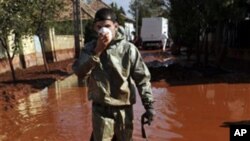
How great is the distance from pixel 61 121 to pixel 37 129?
2.60 feet

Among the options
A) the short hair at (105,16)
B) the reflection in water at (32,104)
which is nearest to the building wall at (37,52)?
the reflection in water at (32,104)

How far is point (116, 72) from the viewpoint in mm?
4645

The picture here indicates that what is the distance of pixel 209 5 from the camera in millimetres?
17859

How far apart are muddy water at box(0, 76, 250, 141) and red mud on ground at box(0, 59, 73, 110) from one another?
0.41 metres

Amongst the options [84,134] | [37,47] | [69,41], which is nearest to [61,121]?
[84,134]

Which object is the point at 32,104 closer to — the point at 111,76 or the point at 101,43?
the point at 111,76

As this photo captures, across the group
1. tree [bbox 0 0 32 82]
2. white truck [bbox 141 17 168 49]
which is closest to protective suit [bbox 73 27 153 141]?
tree [bbox 0 0 32 82]

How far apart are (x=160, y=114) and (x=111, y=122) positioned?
227 inches

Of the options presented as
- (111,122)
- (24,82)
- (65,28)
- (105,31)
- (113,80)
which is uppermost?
(105,31)

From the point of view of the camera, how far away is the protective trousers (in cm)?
470

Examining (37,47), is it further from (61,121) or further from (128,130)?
(128,130)

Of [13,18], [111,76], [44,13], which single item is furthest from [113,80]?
[44,13]

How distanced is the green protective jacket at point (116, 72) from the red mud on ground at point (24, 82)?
311 inches

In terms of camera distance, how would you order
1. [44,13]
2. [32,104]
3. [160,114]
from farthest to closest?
[44,13] < [32,104] < [160,114]
